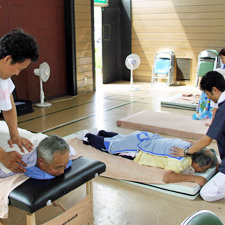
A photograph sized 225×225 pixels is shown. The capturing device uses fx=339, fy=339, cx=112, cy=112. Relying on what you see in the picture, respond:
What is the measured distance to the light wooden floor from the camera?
7.96 ft

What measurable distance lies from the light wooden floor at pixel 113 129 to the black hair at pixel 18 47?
3.82 ft

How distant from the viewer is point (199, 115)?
15.2 ft

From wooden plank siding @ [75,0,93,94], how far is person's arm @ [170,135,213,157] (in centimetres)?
421

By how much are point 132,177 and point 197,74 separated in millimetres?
4817

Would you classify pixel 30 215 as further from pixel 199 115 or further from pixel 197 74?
pixel 197 74

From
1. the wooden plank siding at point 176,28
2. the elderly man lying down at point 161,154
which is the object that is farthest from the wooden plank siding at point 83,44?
the elderly man lying down at point 161,154

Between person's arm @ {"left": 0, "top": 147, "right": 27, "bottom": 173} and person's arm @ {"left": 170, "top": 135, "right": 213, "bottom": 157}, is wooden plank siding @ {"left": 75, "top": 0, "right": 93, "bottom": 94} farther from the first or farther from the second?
person's arm @ {"left": 0, "top": 147, "right": 27, "bottom": 173}

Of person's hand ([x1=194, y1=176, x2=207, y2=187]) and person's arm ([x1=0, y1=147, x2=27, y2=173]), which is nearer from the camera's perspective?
person's arm ([x1=0, y1=147, x2=27, y2=173])

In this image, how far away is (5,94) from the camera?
2.17 m

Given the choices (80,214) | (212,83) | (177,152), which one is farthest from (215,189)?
(80,214)

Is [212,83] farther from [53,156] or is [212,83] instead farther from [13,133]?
[13,133]

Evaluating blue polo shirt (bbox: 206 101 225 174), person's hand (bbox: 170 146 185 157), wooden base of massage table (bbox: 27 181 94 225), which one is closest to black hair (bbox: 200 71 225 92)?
blue polo shirt (bbox: 206 101 225 174)

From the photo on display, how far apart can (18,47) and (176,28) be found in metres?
6.36

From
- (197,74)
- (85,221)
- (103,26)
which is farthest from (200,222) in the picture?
(103,26)
